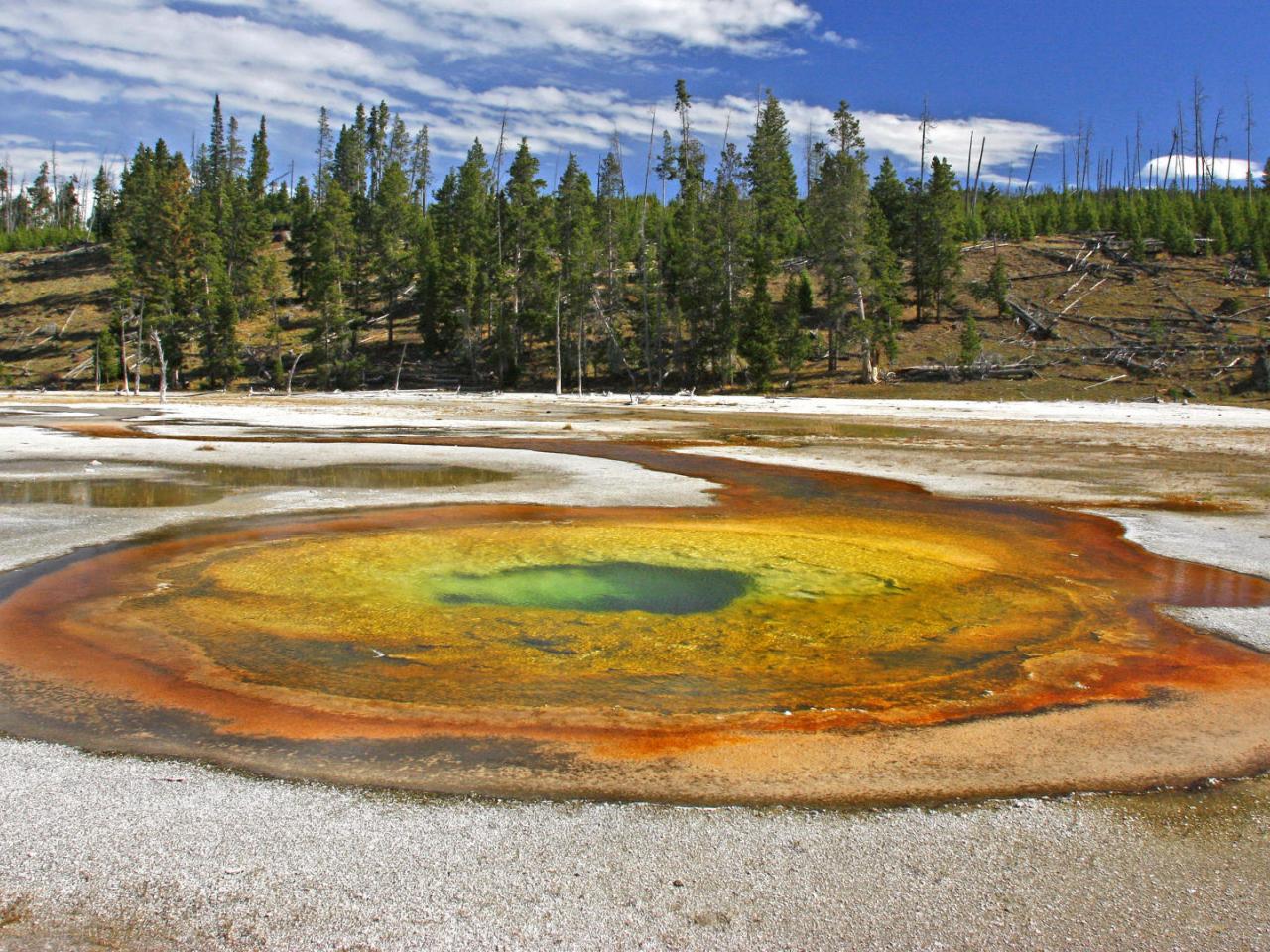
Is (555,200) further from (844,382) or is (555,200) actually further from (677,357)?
(844,382)

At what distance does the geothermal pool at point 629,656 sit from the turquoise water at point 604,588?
54mm

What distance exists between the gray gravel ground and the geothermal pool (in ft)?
1.34

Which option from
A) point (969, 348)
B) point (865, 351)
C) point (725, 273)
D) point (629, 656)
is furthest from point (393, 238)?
point (629, 656)

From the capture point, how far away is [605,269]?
228 ft

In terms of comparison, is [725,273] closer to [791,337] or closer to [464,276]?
[791,337]

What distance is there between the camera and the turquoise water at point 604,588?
33.0 feet

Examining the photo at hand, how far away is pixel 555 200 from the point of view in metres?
69.9

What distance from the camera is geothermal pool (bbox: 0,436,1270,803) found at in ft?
19.3

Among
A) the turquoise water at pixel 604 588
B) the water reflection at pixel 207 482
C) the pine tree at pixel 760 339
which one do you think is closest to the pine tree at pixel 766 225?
the pine tree at pixel 760 339

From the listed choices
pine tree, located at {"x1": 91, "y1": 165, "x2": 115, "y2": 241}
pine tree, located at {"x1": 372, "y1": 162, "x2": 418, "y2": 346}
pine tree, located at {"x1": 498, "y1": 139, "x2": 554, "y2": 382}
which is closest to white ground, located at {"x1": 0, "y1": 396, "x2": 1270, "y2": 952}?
pine tree, located at {"x1": 498, "y1": 139, "x2": 554, "y2": 382}

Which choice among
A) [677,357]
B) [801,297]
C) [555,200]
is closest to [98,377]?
[555,200]

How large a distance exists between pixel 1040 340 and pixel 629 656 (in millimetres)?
58055

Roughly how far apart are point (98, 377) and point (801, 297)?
5462 centimetres

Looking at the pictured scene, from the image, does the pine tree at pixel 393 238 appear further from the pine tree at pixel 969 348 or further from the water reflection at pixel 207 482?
the water reflection at pixel 207 482
